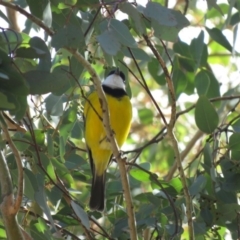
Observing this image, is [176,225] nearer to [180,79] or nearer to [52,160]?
[52,160]

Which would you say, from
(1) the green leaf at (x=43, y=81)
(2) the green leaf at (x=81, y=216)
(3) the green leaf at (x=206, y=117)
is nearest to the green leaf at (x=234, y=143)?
(3) the green leaf at (x=206, y=117)

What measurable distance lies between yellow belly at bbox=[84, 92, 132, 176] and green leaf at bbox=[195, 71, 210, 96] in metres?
0.51

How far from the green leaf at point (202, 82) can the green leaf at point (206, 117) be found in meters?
0.46

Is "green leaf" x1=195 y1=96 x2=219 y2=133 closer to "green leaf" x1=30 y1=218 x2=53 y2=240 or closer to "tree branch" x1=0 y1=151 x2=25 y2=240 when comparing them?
"green leaf" x1=30 y1=218 x2=53 y2=240

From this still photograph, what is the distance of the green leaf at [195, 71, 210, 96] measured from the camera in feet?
9.97

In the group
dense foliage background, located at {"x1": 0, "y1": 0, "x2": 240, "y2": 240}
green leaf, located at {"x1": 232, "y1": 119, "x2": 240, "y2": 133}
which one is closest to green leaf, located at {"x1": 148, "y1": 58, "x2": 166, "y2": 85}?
dense foliage background, located at {"x1": 0, "y1": 0, "x2": 240, "y2": 240}

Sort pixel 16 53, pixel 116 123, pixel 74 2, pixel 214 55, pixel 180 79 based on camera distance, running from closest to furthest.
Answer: pixel 16 53, pixel 74 2, pixel 180 79, pixel 116 123, pixel 214 55

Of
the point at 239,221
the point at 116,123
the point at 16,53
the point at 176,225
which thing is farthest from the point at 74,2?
the point at 116,123

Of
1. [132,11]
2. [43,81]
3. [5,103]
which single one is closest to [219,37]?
[132,11]

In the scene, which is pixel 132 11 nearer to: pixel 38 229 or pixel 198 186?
pixel 198 186

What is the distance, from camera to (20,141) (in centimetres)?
239

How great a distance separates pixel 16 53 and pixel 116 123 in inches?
61.9

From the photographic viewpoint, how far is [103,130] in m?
3.44

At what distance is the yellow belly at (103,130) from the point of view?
3.41 meters
